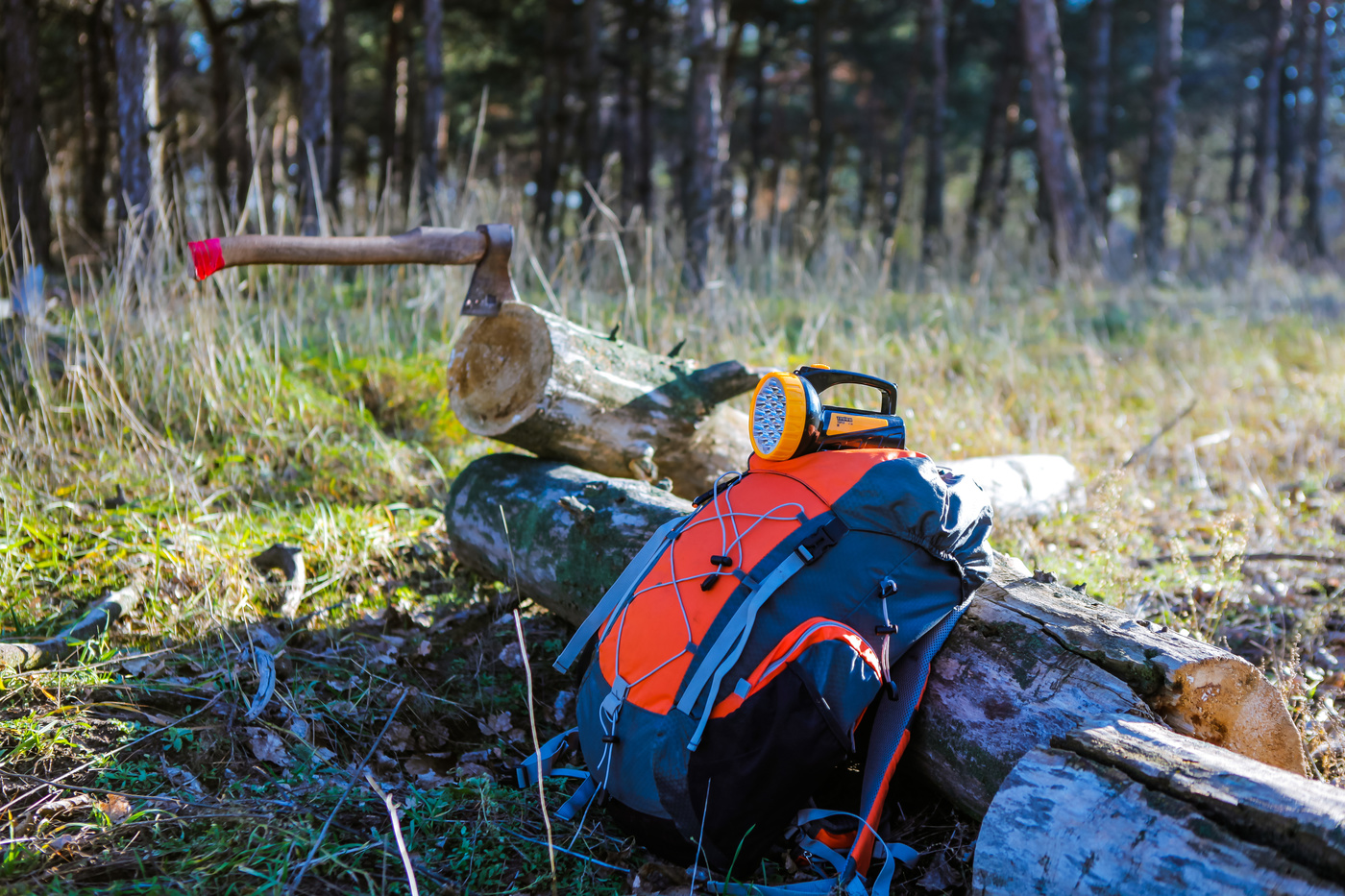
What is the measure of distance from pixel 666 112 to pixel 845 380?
58.2 ft

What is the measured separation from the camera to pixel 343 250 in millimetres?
2564

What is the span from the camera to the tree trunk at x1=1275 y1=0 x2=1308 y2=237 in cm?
1451

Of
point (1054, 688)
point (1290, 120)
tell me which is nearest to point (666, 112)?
point (1290, 120)

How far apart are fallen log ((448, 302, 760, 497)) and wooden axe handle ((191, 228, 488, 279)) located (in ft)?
0.94

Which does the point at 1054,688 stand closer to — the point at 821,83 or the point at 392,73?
the point at 392,73

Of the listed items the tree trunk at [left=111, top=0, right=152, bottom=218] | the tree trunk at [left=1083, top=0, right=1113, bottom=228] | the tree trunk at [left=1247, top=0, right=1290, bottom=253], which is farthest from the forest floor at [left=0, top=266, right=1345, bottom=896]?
the tree trunk at [left=1247, top=0, right=1290, bottom=253]

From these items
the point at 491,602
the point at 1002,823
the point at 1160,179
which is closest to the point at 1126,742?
the point at 1002,823

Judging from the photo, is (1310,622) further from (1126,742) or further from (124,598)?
(124,598)

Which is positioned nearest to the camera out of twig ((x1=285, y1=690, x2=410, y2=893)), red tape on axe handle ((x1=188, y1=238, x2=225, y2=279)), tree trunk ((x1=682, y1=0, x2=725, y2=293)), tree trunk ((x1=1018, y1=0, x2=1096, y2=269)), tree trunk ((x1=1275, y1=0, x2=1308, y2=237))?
twig ((x1=285, y1=690, x2=410, y2=893))

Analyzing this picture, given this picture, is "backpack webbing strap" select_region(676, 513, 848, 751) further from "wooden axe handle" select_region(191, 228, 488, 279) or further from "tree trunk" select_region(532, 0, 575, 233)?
"tree trunk" select_region(532, 0, 575, 233)

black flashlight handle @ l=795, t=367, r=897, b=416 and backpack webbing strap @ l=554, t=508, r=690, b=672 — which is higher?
black flashlight handle @ l=795, t=367, r=897, b=416

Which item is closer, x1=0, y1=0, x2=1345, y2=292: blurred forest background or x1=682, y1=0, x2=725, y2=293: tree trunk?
x1=0, y1=0, x2=1345, y2=292: blurred forest background

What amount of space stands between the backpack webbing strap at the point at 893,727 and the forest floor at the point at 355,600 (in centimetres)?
20

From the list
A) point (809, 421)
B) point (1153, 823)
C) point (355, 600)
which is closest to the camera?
point (1153, 823)
